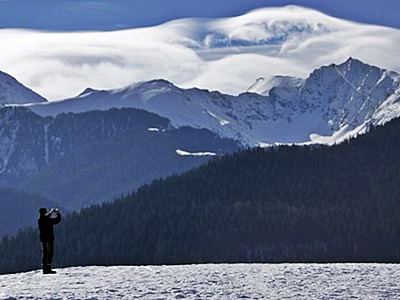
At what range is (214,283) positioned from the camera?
154ft

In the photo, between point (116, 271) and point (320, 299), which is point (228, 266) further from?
point (320, 299)

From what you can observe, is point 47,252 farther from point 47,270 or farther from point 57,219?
point 57,219

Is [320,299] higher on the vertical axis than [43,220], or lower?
lower

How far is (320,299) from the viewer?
141ft

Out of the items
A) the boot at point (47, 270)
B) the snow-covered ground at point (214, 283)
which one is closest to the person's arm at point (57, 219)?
the snow-covered ground at point (214, 283)

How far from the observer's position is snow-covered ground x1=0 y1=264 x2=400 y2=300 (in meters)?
43.8

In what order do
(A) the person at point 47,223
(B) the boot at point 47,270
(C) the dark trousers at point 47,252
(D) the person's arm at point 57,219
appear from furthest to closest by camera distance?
(B) the boot at point 47,270
(C) the dark trousers at point 47,252
(A) the person at point 47,223
(D) the person's arm at point 57,219

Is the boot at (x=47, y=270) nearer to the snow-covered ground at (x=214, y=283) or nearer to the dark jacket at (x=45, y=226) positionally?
the snow-covered ground at (x=214, y=283)

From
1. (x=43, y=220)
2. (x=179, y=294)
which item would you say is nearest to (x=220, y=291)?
(x=179, y=294)

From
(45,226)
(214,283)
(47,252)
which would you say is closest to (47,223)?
(45,226)

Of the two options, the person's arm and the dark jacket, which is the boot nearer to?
the dark jacket

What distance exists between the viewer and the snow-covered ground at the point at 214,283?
43844mm

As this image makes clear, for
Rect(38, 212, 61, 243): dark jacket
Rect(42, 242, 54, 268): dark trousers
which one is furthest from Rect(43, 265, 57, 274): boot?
Rect(38, 212, 61, 243): dark jacket

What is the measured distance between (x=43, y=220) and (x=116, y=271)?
17.3 feet
